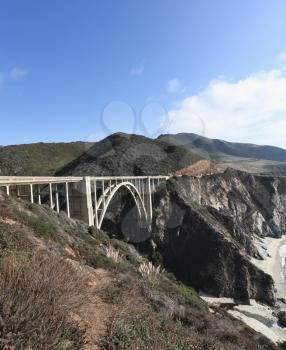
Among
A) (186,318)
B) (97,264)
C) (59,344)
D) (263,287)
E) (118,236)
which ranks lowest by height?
(263,287)

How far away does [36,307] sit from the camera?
4520 millimetres

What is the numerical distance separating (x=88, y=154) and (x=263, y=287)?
177 feet

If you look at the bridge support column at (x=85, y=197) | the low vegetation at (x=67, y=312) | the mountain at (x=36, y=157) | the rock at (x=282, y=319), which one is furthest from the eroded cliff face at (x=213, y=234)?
the mountain at (x=36, y=157)

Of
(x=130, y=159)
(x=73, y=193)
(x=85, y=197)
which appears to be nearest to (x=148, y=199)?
(x=73, y=193)

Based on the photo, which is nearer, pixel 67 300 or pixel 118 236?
pixel 67 300

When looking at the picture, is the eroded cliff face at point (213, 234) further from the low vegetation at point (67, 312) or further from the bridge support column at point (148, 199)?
the low vegetation at point (67, 312)

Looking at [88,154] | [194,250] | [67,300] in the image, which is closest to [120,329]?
[67,300]

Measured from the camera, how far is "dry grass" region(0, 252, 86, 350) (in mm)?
4238

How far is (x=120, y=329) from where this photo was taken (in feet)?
20.5

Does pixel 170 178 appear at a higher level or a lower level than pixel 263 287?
higher

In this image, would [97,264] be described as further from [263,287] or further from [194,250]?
[194,250]

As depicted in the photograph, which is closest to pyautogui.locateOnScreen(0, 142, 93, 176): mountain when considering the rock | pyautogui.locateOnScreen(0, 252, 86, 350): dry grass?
the rock

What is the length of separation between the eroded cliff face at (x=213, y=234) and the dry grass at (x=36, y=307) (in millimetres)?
34903

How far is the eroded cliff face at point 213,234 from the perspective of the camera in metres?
37.9
